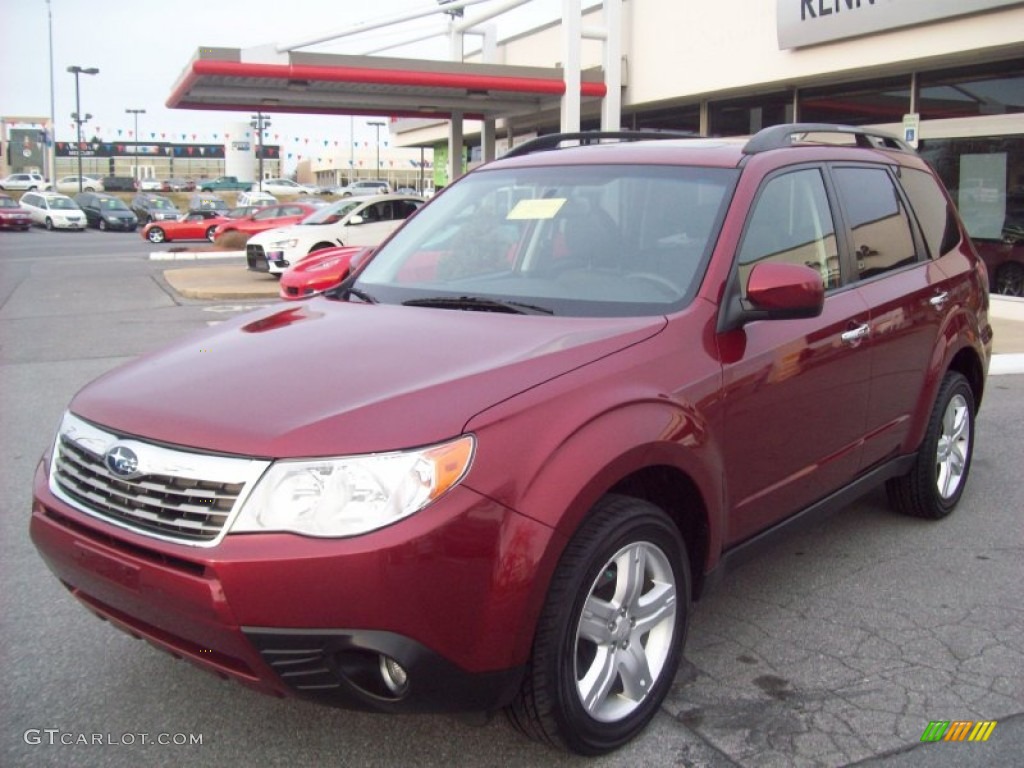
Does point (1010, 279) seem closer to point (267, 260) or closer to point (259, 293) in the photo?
point (259, 293)

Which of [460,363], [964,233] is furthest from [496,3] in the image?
[460,363]

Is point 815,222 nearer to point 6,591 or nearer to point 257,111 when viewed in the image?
point 6,591

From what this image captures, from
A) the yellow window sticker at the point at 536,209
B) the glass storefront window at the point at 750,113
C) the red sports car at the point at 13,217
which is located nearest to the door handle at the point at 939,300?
the yellow window sticker at the point at 536,209

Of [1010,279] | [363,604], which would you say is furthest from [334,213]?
[363,604]

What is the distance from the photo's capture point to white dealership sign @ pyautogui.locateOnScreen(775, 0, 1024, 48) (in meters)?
11.6

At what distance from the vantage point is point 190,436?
99.0 inches

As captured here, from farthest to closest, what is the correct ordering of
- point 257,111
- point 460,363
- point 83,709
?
1. point 257,111
2. point 83,709
3. point 460,363

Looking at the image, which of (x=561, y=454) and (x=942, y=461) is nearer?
(x=561, y=454)

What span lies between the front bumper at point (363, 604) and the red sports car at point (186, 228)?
1415 inches

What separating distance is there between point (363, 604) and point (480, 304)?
1390mm

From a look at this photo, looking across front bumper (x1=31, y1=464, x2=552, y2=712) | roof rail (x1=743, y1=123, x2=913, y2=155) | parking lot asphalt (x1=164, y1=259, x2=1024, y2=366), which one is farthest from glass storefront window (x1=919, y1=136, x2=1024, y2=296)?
front bumper (x1=31, y1=464, x2=552, y2=712)

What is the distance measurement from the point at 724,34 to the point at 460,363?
47.3 feet
